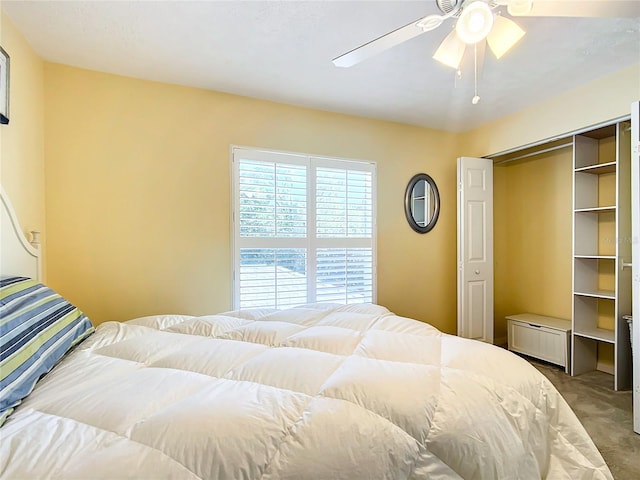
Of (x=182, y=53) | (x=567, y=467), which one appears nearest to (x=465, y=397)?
(x=567, y=467)

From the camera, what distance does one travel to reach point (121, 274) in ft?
7.82

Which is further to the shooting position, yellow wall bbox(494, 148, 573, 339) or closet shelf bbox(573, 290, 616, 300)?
yellow wall bbox(494, 148, 573, 339)

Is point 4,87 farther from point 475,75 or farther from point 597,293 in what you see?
point 597,293

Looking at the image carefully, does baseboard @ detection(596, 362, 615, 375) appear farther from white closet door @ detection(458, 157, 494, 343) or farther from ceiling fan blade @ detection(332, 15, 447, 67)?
ceiling fan blade @ detection(332, 15, 447, 67)

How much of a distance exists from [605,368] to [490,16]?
3229 millimetres

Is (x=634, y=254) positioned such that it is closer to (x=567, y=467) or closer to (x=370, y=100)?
(x=567, y=467)

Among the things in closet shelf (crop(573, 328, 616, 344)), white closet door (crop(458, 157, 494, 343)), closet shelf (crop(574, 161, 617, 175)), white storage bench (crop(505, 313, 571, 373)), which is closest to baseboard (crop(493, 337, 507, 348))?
white storage bench (crop(505, 313, 571, 373))

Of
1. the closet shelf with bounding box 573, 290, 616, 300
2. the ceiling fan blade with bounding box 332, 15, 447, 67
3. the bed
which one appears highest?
the ceiling fan blade with bounding box 332, 15, 447, 67

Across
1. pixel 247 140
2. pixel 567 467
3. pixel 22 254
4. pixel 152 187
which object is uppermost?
pixel 247 140

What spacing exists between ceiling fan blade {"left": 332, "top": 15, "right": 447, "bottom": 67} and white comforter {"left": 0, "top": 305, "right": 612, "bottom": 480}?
4.35ft

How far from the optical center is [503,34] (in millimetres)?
1440

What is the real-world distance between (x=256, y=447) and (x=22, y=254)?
72.5 inches

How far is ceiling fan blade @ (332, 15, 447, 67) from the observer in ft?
4.31

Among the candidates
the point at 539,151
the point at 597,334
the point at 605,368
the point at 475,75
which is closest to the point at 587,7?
the point at 475,75
